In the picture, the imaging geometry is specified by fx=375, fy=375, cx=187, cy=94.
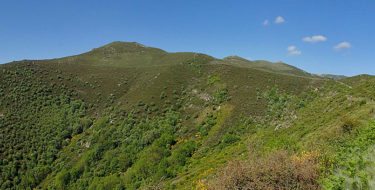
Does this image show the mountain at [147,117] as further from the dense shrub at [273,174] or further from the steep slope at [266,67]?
the steep slope at [266,67]

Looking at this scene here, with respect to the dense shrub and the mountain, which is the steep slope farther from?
the dense shrub

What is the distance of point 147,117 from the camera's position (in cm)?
6194

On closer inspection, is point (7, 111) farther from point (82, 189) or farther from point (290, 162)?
point (290, 162)

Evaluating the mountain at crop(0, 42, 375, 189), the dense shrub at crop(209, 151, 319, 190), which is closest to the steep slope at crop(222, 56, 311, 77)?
the mountain at crop(0, 42, 375, 189)

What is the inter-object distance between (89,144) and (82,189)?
1126 centimetres

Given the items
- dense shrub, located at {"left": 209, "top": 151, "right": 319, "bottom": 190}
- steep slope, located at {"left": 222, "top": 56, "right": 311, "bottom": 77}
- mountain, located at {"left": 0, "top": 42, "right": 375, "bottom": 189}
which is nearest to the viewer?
dense shrub, located at {"left": 209, "top": 151, "right": 319, "bottom": 190}

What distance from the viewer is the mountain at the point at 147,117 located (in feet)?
122

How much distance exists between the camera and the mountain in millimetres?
37312

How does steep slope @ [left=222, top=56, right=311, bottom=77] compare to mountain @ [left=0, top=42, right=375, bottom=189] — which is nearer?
mountain @ [left=0, top=42, right=375, bottom=189]

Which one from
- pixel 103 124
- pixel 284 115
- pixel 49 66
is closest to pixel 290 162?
pixel 284 115

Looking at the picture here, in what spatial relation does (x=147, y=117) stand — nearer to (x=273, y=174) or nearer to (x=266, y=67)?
(x=273, y=174)

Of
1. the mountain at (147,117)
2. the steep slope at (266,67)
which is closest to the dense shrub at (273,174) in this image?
the mountain at (147,117)

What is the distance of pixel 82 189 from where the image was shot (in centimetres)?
5128

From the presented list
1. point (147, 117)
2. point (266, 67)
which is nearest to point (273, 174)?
point (147, 117)
